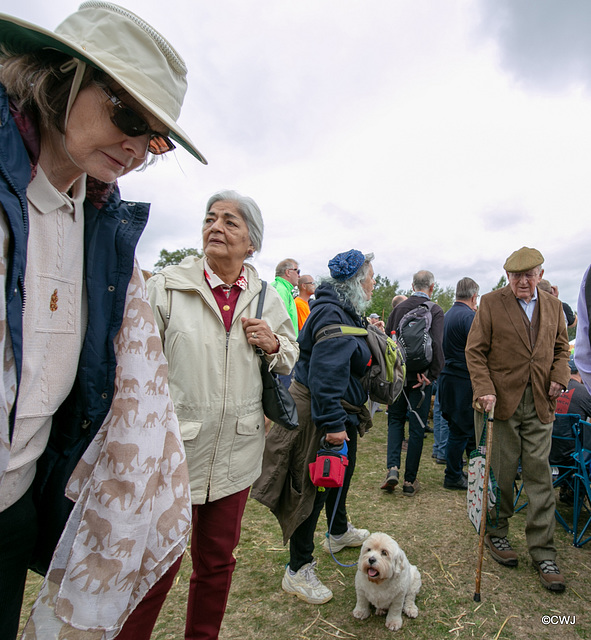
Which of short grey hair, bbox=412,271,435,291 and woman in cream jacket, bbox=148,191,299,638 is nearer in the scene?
woman in cream jacket, bbox=148,191,299,638

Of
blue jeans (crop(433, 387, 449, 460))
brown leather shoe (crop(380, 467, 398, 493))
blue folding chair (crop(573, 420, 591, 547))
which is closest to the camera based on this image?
blue folding chair (crop(573, 420, 591, 547))

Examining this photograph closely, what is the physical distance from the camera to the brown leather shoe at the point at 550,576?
2.81 meters

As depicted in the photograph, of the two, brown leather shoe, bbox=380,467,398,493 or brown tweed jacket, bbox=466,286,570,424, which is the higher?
brown tweed jacket, bbox=466,286,570,424

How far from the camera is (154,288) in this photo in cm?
189

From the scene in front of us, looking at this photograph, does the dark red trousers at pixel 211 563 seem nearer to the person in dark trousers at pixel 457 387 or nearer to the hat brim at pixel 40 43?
the hat brim at pixel 40 43

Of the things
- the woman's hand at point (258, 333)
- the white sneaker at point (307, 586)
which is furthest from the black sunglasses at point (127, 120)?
the white sneaker at point (307, 586)

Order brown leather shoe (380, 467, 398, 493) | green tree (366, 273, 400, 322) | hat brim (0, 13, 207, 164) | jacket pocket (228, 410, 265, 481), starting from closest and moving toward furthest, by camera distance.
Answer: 1. hat brim (0, 13, 207, 164)
2. jacket pocket (228, 410, 265, 481)
3. brown leather shoe (380, 467, 398, 493)
4. green tree (366, 273, 400, 322)

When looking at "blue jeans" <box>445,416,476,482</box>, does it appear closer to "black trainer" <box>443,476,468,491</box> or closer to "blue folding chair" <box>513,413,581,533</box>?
"black trainer" <box>443,476,468,491</box>

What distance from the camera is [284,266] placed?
20.3 ft

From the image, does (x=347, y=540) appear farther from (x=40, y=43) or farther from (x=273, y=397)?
(x=40, y=43)

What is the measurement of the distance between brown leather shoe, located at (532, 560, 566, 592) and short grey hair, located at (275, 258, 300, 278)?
14.8 feet

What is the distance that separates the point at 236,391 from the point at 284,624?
160cm

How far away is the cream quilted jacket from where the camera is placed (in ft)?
6.07

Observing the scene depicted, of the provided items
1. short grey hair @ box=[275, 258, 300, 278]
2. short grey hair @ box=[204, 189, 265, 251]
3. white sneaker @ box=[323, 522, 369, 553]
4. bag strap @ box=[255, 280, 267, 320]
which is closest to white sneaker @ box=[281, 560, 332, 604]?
white sneaker @ box=[323, 522, 369, 553]
